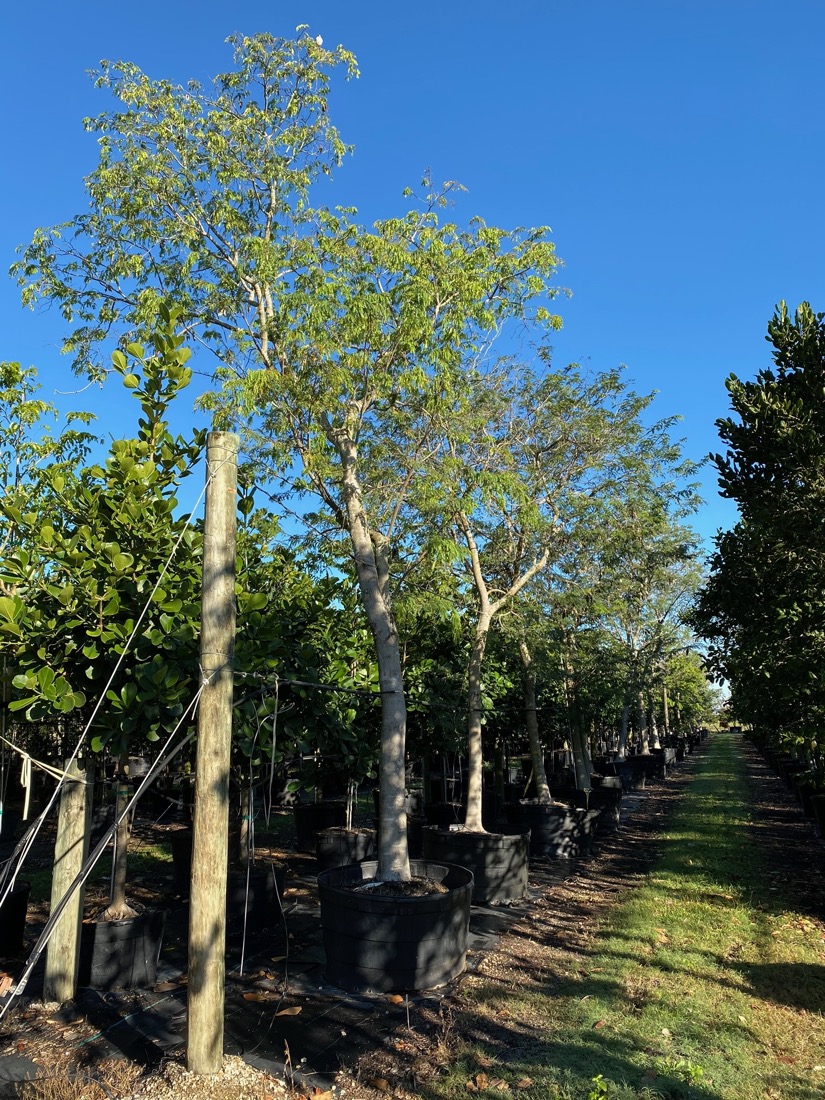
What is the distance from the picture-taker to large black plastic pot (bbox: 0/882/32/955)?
21.1 ft

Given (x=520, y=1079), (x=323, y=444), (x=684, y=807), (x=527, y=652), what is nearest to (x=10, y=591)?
(x=323, y=444)

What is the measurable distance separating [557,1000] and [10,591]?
5.00 metres

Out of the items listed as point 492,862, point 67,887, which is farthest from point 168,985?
point 492,862

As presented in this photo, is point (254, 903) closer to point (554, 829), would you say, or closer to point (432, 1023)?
point (432, 1023)

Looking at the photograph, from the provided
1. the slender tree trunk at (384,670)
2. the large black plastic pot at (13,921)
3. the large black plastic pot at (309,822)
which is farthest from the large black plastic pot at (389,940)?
the large black plastic pot at (309,822)

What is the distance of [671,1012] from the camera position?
4996mm

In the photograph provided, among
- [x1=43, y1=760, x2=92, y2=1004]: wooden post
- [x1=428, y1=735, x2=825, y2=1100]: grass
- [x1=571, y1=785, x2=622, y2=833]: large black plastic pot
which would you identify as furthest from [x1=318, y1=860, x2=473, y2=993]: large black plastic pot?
[x1=571, y1=785, x2=622, y2=833]: large black plastic pot

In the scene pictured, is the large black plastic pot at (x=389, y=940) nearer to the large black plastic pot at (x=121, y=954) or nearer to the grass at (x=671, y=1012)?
the grass at (x=671, y=1012)

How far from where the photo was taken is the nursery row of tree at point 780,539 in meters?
7.46

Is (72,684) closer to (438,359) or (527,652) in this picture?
(438,359)

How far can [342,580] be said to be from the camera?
31.1ft

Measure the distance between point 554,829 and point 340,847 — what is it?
3.56 meters

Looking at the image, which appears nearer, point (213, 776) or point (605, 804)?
point (213, 776)

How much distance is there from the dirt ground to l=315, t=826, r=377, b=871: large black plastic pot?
2.67 m
